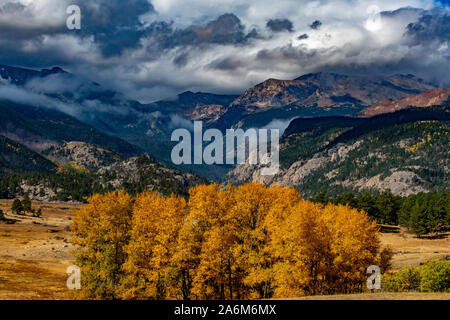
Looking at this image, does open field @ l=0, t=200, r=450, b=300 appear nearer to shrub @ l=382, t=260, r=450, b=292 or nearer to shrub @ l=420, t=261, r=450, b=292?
shrub @ l=420, t=261, r=450, b=292

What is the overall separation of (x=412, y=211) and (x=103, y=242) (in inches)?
5073

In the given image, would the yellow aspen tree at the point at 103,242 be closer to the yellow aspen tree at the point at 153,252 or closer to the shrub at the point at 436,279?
the yellow aspen tree at the point at 153,252

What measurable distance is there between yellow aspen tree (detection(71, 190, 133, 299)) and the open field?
23.5 feet

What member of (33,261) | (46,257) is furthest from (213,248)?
(46,257)

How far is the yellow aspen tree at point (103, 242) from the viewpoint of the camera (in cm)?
5578

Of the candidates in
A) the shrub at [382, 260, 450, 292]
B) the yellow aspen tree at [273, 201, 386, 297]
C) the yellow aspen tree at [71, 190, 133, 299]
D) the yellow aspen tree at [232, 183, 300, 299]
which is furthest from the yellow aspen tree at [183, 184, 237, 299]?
the shrub at [382, 260, 450, 292]

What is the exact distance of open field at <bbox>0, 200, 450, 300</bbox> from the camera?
65250mm

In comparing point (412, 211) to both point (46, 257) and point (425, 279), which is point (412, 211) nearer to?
point (425, 279)

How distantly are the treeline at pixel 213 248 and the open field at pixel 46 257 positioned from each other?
11.5m
